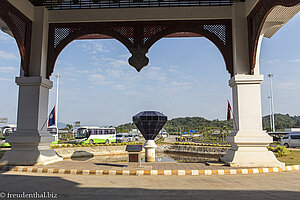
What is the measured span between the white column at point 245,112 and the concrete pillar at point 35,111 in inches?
224

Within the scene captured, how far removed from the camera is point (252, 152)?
646cm

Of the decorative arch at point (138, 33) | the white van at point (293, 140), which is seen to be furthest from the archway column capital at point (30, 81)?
the white van at point (293, 140)

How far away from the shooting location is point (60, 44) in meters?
7.89

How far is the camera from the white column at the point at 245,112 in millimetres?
6418

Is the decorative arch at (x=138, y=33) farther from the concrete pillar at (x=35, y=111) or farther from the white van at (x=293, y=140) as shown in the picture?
the white van at (x=293, y=140)

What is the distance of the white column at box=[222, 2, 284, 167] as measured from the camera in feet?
21.1

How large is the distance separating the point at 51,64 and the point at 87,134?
15.7 meters

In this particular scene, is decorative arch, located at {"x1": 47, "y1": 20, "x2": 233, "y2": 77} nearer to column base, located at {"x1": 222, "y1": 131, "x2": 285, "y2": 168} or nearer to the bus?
column base, located at {"x1": 222, "y1": 131, "x2": 285, "y2": 168}

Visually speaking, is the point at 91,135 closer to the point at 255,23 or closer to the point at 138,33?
the point at 138,33

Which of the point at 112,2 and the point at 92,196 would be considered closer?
the point at 92,196

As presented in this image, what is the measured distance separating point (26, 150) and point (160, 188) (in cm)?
474

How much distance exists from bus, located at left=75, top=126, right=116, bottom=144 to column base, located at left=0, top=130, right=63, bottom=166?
15319 mm

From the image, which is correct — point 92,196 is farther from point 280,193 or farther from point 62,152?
point 62,152

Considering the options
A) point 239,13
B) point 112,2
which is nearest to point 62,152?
point 112,2
